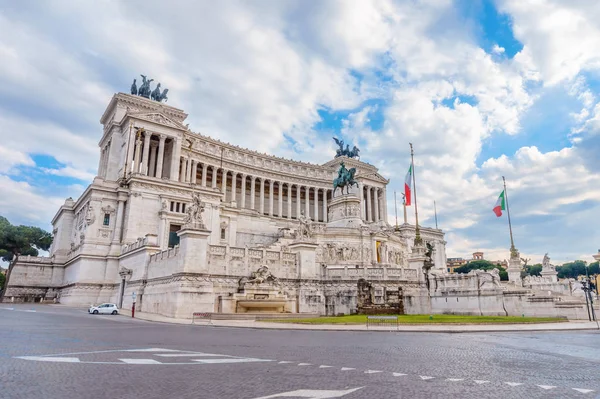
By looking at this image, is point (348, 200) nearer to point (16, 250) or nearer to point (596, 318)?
point (596, 318)

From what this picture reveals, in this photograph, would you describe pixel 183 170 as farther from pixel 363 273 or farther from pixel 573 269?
pixel 573 269

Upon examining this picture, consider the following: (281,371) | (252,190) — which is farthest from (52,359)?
(252,190)

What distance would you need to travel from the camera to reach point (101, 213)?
56094 millimetres

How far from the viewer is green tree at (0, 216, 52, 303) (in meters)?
67.7

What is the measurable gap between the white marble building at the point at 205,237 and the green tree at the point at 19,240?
2.96m

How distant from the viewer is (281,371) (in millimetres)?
8977

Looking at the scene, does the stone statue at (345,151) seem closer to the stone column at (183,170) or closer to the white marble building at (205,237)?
the white marble building at (205,237)

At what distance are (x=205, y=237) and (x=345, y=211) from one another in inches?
1390

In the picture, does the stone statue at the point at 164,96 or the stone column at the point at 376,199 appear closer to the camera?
the stone statue at the point at 164,96

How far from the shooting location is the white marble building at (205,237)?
3344 cm

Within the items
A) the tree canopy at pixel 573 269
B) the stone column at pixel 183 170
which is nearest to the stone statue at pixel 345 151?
the stone column at pixel 183 170

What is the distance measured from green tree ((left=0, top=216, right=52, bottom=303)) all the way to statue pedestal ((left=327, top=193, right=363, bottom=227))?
51.1 meters

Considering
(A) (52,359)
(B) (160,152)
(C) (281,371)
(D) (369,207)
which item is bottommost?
(C) (281,371)

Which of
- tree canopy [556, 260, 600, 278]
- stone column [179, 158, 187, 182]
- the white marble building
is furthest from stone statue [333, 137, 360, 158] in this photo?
tree canopy [556, 260, 600, 278]
